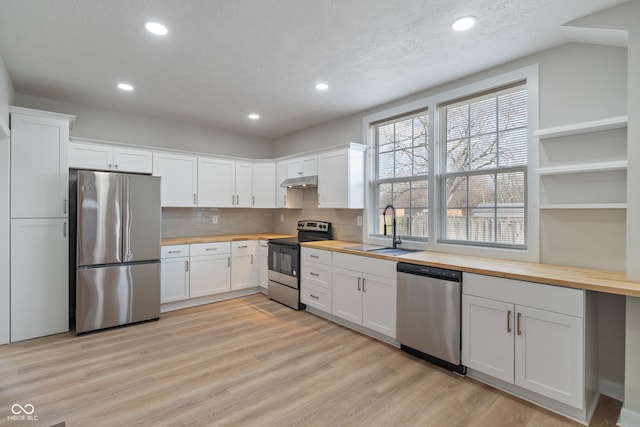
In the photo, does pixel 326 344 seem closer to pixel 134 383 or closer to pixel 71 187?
pixel 134 383

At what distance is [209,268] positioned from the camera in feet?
14.5

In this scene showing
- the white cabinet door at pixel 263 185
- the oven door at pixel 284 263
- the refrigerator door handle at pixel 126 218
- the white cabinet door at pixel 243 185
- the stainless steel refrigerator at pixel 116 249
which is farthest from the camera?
the white cabinet door at pixel 263 185

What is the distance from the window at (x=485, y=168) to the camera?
2.83 m

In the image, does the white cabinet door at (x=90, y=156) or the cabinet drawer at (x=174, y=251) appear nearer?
the white cabinet door at (x=90, y=156)

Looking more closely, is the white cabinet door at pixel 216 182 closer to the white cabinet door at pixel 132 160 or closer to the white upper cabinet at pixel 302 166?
the white cabinet door at pixel 132 160

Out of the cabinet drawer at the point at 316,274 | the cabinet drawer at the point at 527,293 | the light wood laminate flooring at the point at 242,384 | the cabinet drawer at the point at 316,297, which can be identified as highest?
the cabinet drawer at the point at 527,293

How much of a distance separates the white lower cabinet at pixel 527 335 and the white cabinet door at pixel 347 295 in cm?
115

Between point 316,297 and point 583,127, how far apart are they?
9.99 ft

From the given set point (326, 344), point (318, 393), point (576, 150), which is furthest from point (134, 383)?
point (576, 150)

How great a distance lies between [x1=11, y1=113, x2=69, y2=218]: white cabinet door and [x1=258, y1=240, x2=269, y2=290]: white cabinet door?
8.03ft

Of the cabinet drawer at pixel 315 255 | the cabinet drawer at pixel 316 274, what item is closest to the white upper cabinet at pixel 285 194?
the cabinet drawer at pixel 315 255

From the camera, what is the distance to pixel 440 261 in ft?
8.86

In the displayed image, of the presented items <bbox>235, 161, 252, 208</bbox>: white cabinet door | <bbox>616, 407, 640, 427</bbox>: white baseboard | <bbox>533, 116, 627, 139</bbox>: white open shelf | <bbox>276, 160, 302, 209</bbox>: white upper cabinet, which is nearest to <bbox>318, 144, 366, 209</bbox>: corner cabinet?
<bbox>276, 160, 302, 209</bbox>: white upper cabinet

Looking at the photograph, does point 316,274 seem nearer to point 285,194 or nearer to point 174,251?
point 285,194
